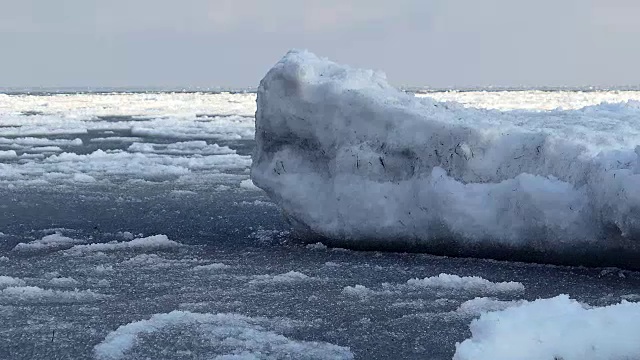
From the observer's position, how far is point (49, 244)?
4.91m

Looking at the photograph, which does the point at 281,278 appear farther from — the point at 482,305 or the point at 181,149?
the point at 181,149

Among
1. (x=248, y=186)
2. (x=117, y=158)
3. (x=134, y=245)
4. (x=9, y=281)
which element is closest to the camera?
(x=9, y=281)

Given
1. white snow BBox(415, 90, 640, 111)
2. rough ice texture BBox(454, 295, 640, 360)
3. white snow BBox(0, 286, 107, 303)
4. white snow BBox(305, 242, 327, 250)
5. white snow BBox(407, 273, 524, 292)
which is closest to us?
rough ice texture BBox(454, 295, 640, 360)

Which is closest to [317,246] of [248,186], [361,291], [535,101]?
[361,291]

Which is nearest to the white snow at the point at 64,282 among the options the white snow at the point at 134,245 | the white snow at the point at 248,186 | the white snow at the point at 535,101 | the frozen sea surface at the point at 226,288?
the frozen sea surface at the point at 226,288

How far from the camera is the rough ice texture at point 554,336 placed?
2389 millimetres

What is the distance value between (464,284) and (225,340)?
138 cm

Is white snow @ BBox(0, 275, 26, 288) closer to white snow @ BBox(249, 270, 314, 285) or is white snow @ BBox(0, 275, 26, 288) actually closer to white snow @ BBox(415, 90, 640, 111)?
white snow @ BBox(249, 270, 314, 285)

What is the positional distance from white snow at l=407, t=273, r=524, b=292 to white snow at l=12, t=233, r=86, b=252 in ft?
7.57

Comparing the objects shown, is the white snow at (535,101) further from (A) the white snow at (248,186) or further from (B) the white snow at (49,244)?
(B) the white snow at (49,244)

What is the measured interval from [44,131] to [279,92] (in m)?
14.8

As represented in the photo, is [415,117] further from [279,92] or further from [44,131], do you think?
[44,131]

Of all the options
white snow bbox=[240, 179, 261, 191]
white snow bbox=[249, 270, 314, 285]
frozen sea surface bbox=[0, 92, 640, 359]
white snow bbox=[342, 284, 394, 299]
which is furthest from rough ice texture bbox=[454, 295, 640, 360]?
white snow bbox=[240, 179, 261, 191]

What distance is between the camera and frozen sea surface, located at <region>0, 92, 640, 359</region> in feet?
9.55
